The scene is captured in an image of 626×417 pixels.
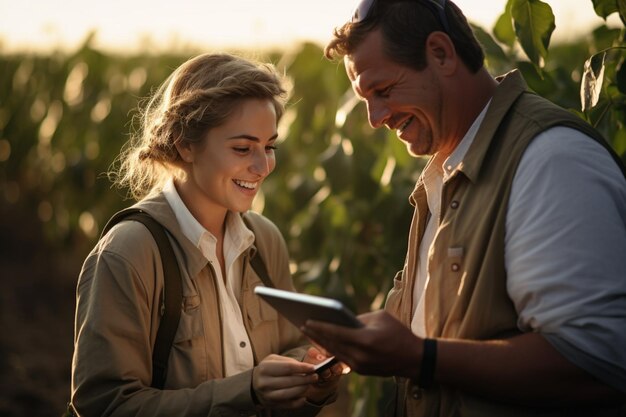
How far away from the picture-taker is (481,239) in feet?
6.41

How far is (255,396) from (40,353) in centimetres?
413

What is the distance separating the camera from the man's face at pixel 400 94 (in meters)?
2.15

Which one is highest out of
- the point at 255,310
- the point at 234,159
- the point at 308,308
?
the point at 234,159

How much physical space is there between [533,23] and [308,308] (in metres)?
1.21

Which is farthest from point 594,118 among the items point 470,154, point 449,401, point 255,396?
point 255,396

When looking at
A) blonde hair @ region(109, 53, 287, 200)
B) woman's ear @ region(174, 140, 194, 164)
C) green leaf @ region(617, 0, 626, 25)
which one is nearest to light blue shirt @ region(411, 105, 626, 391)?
green leaf @ region(617, 0, 626, 25)

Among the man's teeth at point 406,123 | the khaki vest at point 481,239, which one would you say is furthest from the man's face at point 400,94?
the khaki vest at point 481,239

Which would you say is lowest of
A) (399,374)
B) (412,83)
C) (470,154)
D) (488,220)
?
(399,374)

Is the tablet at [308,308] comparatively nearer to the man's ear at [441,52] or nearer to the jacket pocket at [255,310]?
the jacket pocket at [255,310]

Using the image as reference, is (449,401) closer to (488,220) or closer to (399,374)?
(399,374)

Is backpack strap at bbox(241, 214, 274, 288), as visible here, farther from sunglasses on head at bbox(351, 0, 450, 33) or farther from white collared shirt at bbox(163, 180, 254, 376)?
sunglasses on head at bbox(351, 0, 450, 33)

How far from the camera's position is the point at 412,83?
2.15m

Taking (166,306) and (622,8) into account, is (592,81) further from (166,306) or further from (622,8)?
(166,306)

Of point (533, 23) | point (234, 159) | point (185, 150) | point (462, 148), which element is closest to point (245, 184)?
point (234, 159)
